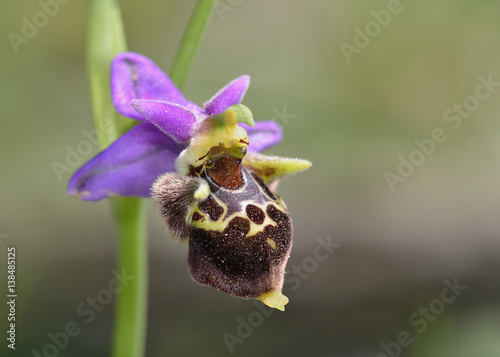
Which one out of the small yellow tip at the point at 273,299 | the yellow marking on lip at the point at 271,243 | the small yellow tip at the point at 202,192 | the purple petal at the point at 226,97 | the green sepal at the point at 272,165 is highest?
the purple petal at the point at 226,97

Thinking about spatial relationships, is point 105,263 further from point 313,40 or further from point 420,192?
point 313,40

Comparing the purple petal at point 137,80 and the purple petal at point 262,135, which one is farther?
the purple petal at point 262,135

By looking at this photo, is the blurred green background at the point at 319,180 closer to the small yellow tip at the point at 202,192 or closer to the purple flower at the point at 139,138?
the purple flower at the point at 139,138

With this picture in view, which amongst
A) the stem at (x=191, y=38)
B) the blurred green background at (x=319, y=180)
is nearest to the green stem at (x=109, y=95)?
the stem at (x=191, y=38)

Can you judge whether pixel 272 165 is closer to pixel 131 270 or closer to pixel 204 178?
pixel 204 178

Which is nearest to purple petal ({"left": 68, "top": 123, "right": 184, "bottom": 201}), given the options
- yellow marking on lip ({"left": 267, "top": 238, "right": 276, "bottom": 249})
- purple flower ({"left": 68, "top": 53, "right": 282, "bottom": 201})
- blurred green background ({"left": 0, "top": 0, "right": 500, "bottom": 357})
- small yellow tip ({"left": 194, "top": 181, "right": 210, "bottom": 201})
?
purple flower ({"left": 68, "top": 53, "right": 282, "bottom": 201})

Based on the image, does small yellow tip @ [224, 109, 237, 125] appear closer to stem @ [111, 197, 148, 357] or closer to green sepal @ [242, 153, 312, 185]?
green sepal @ [242, 153, 312, 185]

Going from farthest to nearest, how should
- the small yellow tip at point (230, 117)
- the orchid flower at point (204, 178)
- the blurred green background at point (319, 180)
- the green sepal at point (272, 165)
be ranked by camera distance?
the blurred green background at point (319, 180) → the green sepal at point (272, 165) → the small yellow tip at point (230, 117) → the orchid flower at point (204, 178)

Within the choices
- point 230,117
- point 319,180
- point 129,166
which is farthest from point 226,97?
point 319,180
